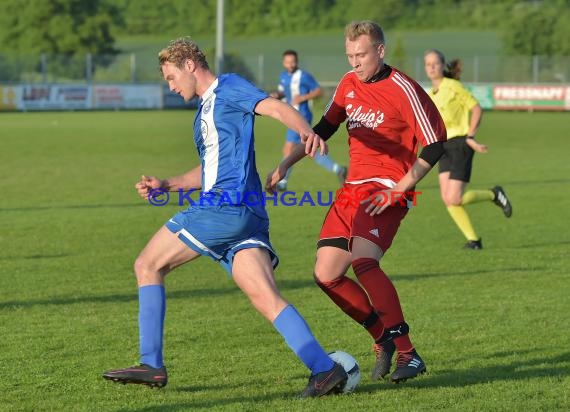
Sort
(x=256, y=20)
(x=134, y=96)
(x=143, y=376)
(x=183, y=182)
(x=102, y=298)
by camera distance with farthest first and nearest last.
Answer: (x=256, y=20)
(x=134, y=96)
(x=102, y=298)
(x=183, y=182)
(x=143, y=376)

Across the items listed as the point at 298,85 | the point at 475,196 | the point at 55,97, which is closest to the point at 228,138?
the point at 475,196

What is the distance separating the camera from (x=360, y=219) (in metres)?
5.85

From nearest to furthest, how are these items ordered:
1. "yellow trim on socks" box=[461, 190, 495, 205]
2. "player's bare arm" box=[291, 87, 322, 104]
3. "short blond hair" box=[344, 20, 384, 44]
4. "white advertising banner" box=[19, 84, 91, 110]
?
"short blond hair" box=[344, 20, 384, 44] < "yellow trim on socks" box=[461, 190, 495, 205] < "player's bare arm" box=[291, 87, 322, 104] < "white advertising banner" box=[19, 84, 91, 110]

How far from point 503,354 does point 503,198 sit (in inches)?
221

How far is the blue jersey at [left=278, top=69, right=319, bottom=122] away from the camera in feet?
59.7

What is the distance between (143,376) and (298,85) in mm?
13156

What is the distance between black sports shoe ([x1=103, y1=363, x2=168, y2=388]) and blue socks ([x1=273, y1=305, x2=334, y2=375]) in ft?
2.19

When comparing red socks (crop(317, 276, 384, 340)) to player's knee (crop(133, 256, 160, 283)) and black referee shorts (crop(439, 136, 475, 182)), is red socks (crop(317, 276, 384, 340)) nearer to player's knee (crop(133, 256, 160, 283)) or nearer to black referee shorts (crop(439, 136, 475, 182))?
player's knee (crop(133, 256, 160, 283))

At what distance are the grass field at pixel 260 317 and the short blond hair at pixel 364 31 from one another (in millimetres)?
1875

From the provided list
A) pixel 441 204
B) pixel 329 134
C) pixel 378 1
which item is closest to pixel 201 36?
pixel 378 1

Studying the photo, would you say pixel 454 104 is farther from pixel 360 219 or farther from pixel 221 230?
pixel 221 230

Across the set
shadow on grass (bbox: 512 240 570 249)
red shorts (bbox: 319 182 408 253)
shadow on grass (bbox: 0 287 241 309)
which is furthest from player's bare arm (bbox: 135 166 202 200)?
shadow on grass (bbox: 512 240 570 249)

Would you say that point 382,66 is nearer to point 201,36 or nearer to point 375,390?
point 375,390

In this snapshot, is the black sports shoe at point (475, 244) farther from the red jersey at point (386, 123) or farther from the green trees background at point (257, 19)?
the green trees background at point (257, 19)
